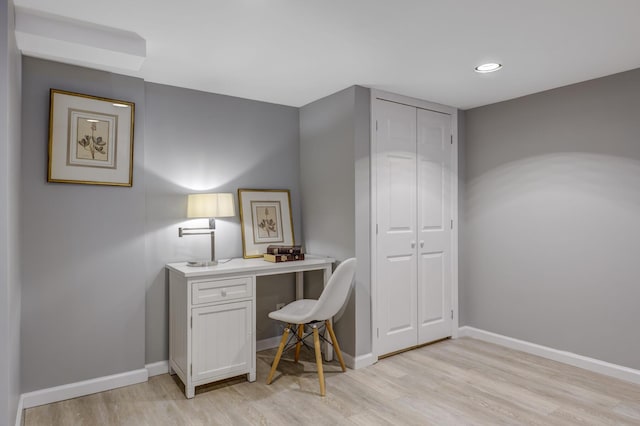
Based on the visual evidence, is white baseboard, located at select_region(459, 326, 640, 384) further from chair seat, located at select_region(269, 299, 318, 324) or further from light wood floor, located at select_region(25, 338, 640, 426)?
chair seat, located at select_region(269, 299, 318, 324)

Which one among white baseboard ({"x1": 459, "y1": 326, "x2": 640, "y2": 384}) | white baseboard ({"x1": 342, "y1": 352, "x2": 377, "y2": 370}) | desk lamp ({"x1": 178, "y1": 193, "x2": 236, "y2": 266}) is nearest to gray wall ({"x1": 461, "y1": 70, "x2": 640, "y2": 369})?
white baseboard ({"x1": 459, "y1": 326, "x2": 640, "y2": 384})

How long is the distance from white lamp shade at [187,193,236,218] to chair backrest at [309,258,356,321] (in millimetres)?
993

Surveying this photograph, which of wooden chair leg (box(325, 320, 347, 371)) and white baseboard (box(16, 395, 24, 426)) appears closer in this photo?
white baseboard (box(16, 395, 24, 426))

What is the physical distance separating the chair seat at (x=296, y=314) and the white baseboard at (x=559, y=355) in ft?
6.04

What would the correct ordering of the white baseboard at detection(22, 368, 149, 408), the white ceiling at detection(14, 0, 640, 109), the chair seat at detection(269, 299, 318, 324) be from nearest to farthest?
the white ceiling at detection(14, 0, 640, 109) → the white baseboard at detection(22, 368, 149, 408) → the chair seat at detection(269, 299, 318, 324)

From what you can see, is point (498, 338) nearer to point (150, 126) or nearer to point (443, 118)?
point (443, 118)

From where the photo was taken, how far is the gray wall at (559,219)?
3020mm

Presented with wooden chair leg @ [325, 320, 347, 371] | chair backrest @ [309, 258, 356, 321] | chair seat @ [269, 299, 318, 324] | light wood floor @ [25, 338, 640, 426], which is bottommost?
light wood floor @ [25, 338, 640, 426]

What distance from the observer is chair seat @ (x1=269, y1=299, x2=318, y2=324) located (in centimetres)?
285

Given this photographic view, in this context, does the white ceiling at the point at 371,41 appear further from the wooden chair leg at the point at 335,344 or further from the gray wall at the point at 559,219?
the wooden chair leg at the point at 335,344

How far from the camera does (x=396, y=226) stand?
11.6 ft

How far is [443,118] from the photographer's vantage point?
12.9ft

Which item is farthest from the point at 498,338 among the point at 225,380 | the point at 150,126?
the point at 150,126

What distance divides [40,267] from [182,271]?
0.93 meters
